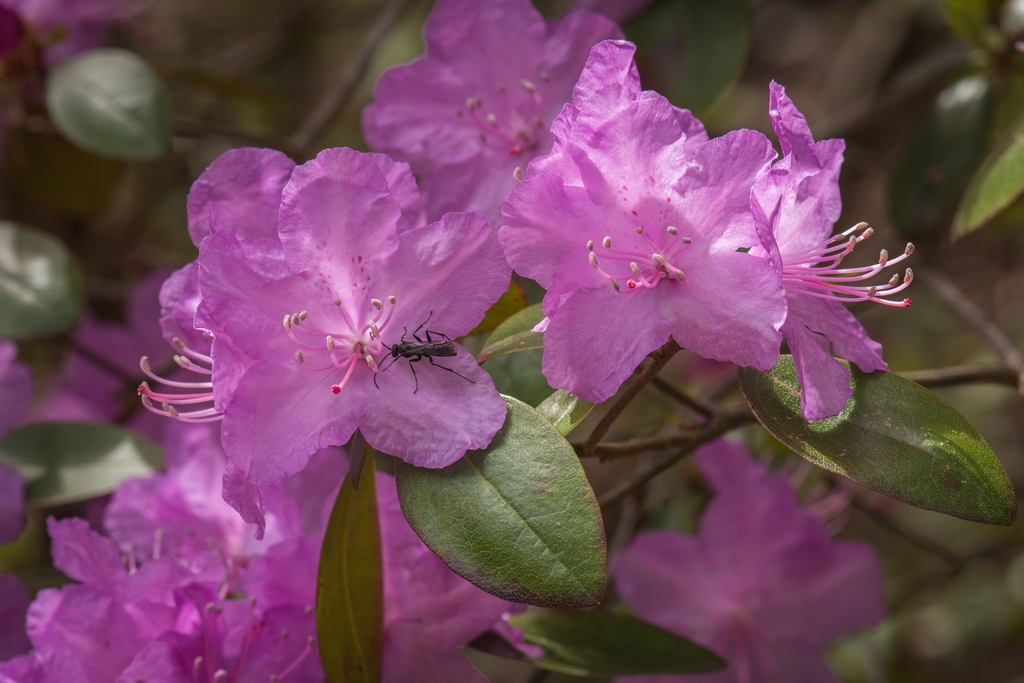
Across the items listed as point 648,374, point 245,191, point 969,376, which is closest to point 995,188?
point 969,376

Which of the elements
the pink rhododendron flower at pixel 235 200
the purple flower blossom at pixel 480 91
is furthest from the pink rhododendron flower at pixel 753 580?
the pink rhododendron flower at pixel 235 200

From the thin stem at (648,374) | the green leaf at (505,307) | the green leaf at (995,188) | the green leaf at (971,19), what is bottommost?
the green leaf at (505,307)

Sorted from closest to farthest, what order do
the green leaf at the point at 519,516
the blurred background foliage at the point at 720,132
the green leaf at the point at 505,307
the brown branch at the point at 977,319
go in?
the green leaf at the point at 519,516 → the green leaf at the point at 505,307 → the brown branch at the point at 977,319 → the blurred background foliage at the point at 720,132

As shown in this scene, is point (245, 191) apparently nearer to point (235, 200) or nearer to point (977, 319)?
point (235, 200)

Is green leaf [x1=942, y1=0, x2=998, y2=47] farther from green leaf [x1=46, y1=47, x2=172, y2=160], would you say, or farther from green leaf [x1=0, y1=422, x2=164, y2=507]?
green leaf [x1=0, y1=422, x2=164, y2=507]

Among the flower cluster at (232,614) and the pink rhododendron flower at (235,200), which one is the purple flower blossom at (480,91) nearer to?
the pink rhododendron flower at (235,200)

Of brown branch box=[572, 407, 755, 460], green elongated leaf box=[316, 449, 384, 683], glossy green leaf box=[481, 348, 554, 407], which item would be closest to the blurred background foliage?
glossy green leaf box=[481, 348, 554, 407]
